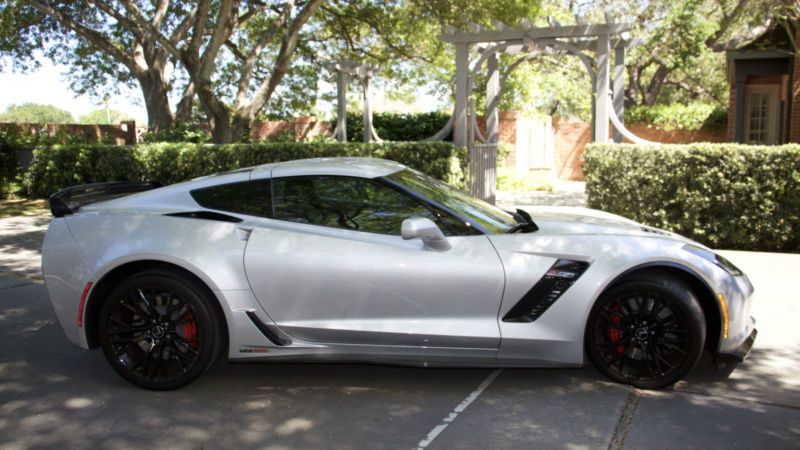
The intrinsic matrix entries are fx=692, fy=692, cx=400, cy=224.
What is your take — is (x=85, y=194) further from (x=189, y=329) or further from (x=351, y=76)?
(x=351, y=76)

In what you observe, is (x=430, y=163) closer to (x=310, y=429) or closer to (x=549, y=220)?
(x=549, y=220)

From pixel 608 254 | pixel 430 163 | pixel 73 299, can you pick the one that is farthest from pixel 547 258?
pixel 430 163

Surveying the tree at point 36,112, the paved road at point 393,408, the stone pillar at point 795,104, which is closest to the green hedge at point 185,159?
the stone pillar at point 795,104

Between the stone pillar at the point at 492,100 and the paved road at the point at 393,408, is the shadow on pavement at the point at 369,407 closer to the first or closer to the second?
the paved road at the point at 393,408

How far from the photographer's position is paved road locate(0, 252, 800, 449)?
12.1 ft

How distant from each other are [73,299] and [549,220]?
3.16 meters

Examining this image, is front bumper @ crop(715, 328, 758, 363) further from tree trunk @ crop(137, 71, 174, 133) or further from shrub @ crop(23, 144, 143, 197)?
tree trunk @ crop(137, 71, 174, 133)

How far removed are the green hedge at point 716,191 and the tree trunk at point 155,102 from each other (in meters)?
14.0

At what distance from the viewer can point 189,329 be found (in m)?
4.33

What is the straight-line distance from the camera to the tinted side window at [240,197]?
14.7 feet

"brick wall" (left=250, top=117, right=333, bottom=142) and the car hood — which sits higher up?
"brick wall" (left=250, top=117, right=333, bottom=142)

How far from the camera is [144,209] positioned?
179 inches

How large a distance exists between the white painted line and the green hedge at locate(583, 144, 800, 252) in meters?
5.34

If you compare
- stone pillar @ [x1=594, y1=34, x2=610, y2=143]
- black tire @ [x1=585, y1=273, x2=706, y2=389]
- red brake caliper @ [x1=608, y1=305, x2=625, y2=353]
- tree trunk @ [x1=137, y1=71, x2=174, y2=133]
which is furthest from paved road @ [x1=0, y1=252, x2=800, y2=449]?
tree trunk @ [x1=137, y1=71, x2=174, y2=133]
